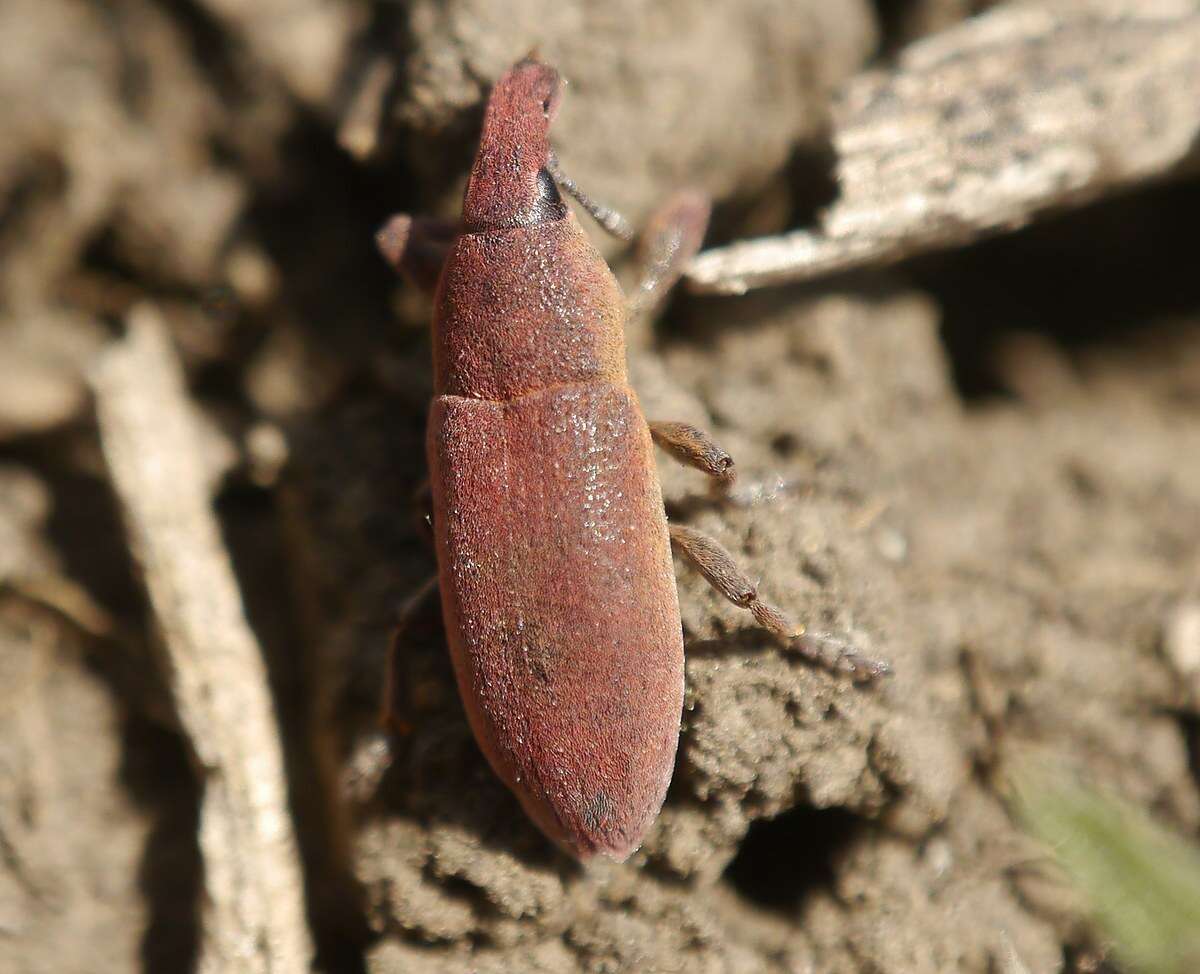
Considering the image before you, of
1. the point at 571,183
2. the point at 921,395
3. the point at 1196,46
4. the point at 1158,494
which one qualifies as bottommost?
the point at 1158,494

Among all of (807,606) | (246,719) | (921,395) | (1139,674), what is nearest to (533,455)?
(807,606)

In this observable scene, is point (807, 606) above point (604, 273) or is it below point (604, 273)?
below

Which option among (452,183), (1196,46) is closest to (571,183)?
(452,183)

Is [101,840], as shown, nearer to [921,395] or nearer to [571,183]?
[571,183]

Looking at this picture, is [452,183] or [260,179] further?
[260,179]

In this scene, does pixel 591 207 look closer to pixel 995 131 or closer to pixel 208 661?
pixel 995 131

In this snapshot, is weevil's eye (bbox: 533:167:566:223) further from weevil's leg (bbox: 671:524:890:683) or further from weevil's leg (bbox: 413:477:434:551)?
weevil's leg (bbox: 671:524:890:683)

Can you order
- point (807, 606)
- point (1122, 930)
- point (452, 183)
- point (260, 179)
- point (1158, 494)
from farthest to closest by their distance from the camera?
point (260, 179) < point (1158, 494) < point (452, 183) < point (807, 606) < point (1122, 930)

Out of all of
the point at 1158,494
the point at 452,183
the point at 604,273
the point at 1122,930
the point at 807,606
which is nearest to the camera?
the point at 1122,930
